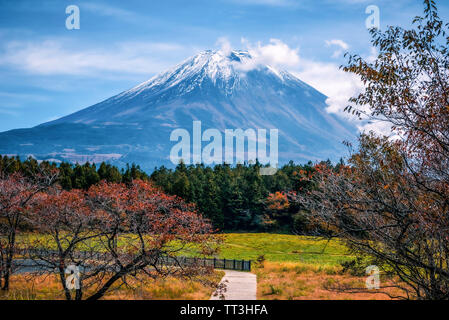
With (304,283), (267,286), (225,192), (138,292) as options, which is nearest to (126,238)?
(138,292)

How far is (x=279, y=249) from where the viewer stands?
47.6m

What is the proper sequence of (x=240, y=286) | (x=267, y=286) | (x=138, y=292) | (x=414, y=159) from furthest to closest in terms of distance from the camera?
(x=240, y=286)
(x=267, y=286)
(x=138, y=292)
(x=414, y=159)

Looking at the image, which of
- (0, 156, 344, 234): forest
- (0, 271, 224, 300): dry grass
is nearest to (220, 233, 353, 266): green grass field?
(0, 156, 344, 234): forest

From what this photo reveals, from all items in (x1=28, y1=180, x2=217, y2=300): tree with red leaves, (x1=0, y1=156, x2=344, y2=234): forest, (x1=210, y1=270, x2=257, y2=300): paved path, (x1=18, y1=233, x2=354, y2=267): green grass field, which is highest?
(x1=0, y1=156, x2=344, y2=234): forest

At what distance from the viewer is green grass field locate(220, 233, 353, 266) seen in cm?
4013

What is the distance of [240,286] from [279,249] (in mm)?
28449

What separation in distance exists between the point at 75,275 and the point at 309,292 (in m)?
10.5

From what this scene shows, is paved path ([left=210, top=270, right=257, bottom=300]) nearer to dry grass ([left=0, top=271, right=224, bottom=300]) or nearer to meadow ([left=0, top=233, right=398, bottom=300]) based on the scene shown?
meadow ([left=0, top=233, right=398, bottom=300])

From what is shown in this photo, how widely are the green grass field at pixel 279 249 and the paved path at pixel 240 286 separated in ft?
45.4

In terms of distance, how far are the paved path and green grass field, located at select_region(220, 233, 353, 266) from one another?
13.8 m

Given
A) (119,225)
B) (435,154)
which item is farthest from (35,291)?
(435,154)

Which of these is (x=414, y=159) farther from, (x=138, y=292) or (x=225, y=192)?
(x=225, y=192)
